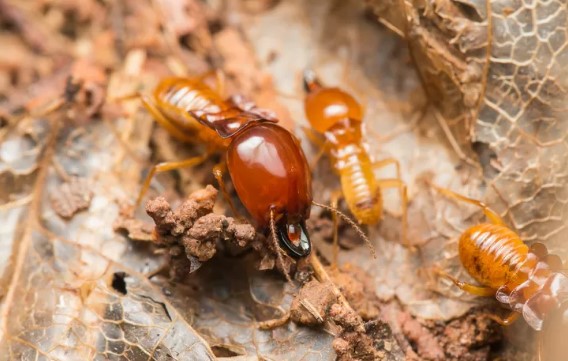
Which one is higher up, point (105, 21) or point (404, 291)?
point (105, 21)

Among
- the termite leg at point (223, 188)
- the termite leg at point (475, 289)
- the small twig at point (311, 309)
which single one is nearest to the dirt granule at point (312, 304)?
the small twig at point (311, 309)

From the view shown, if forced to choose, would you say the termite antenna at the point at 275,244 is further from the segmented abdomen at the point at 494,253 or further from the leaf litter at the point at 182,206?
the segmented abdomen at the point at 494,253

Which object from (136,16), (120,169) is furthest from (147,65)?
(120,169)

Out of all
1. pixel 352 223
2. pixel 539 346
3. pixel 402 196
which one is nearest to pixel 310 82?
pixel 402 196

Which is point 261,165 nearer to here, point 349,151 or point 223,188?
point 223,188

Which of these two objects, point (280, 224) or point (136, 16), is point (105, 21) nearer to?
point (136, 16)

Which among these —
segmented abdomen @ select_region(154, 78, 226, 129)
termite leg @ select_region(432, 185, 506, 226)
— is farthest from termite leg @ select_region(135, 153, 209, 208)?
termite leg @ select_region(432, 185, 506, 226)
